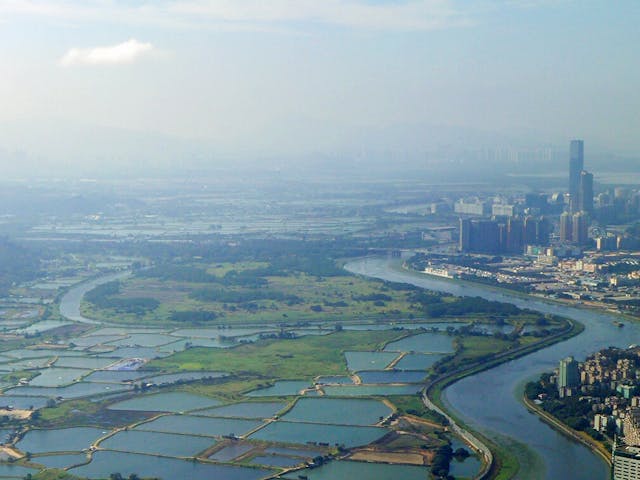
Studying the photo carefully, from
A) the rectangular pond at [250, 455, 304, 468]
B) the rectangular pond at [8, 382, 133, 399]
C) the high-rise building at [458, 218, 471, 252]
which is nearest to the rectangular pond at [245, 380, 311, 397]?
the rectangular pond at [8, 382, 133, 399]

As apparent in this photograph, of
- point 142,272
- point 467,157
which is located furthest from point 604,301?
point 467,157

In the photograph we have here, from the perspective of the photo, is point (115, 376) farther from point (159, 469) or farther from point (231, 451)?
point (159, 469)

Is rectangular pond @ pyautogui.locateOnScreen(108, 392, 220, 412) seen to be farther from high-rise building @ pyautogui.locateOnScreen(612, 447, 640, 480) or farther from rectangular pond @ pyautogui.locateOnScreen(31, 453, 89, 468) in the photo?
high-rise building @ pyautogui.locateOnScreen(612, 447, 640, 480)

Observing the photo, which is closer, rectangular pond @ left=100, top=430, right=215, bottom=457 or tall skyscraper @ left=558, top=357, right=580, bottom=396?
rectangular pond @ left=100, top=430, right=215, bottom=457

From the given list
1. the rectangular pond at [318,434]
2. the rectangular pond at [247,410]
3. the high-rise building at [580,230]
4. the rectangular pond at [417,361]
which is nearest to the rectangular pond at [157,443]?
the rectangular pond at [318,434]

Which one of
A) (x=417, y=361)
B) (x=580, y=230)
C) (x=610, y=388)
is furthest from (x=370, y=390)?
(x=580, y=230)

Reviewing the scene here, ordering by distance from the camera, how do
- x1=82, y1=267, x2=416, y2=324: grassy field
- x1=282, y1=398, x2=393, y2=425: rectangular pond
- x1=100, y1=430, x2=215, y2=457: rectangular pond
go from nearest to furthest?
x1=100, y1=430, x2=215, y2=457: rectangular pond → x1=282, y1=398, x2=393, y2=425: rectangular pond → x1=82, y1=267, x2=416, y2=324: grassy field
